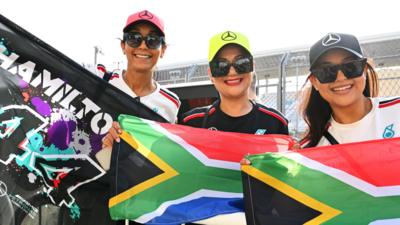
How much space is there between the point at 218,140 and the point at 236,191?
Result: 39 centimetres

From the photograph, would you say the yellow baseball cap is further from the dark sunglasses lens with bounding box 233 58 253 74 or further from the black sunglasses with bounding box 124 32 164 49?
the black sunglasses with bounding box 124 32 164 49

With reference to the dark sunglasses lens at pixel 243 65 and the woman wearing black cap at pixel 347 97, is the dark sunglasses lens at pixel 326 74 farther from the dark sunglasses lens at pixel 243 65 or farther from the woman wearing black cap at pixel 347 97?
the dark sunglasses lens at pixel 243 65

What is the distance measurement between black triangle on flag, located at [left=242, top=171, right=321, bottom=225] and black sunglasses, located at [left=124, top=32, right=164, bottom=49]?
5.61 ft

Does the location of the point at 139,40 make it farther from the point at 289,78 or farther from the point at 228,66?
the point at 289,78

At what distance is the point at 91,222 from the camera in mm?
2865

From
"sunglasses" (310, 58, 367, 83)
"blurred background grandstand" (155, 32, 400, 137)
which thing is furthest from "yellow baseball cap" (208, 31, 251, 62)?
"blurred background grandstand" (155, 32, 400, 137)

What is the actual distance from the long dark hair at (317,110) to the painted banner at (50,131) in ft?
3.75

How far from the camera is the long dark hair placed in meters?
2.57

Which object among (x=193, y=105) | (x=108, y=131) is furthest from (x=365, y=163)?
(x=193, y=105)

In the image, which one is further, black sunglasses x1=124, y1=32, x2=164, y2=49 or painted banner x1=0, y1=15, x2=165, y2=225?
black sunglasses x1=124, y1=32, x2=164, y2=49

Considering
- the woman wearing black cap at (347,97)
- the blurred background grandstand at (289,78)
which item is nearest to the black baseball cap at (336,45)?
the woman wearing black cap at (347,97)

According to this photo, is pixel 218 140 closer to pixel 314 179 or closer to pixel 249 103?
pixel 249 103

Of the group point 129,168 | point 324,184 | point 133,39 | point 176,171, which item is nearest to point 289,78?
point 133,39

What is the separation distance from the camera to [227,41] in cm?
293
